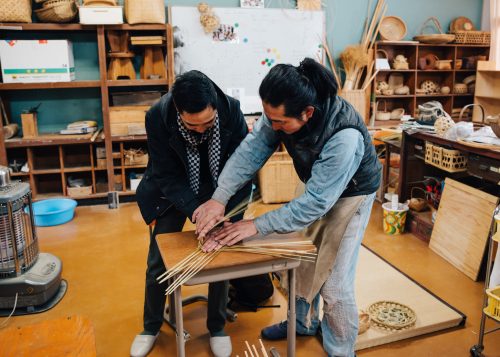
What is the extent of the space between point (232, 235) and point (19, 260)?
5.42 feet

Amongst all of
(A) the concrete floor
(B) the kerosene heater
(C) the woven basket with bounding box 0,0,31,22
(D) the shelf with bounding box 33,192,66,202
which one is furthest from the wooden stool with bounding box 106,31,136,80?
(B) the kerosene heater

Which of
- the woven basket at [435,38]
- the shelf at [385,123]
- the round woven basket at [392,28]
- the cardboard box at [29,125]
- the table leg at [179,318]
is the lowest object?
the table leg at [179,318]

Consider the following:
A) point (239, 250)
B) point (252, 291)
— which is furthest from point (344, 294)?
point (252, 291)

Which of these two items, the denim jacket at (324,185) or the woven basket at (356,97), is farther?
the woven basket at (356,97)

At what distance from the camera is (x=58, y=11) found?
4453 millimetres

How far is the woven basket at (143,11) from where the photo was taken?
4605 mm

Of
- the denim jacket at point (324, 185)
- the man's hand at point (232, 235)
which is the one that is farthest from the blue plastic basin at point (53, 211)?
the denim jacket at point (324, 185)

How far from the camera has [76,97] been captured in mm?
5141

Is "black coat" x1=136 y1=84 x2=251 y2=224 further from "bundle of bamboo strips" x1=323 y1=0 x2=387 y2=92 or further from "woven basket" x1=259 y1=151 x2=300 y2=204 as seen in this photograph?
Result: "bundle of bamboo strips" x1=323 y1=0 x2=387 y2=92

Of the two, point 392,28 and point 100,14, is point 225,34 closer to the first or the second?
point 100,14

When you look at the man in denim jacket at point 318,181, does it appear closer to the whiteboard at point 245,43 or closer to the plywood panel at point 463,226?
the plywood panel at point 463,226

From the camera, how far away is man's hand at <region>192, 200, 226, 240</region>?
196 centimetres

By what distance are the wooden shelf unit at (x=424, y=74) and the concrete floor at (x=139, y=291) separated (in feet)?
7.94

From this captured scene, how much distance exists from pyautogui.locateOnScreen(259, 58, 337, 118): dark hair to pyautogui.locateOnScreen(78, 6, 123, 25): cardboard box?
331 centimetres
